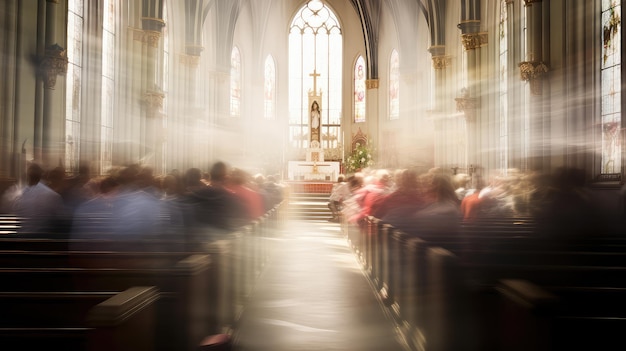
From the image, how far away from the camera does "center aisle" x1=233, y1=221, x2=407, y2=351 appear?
5078mm

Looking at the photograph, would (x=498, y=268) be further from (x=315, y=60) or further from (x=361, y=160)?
(x=315, y=60)

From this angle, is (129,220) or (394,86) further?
(394,86)

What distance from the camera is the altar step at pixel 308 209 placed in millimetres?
19652

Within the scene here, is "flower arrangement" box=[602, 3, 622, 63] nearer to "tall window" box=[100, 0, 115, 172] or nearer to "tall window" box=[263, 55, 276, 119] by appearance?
"tall window" box=[100, 0, 115, 172]

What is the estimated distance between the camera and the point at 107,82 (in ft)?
51.3

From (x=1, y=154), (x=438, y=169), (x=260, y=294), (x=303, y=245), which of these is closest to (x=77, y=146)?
(x=1, y=154)

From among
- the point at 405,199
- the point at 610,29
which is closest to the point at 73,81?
the point at 405,199

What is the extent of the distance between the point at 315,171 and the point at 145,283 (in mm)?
23605

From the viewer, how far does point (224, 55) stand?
25125 millimetres

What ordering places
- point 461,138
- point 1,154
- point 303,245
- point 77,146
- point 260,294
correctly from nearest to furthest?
point 260,294
point 1,154
point 303,245
point 77,146
point 461,138

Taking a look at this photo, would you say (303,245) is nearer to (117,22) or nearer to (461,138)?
(117,22)

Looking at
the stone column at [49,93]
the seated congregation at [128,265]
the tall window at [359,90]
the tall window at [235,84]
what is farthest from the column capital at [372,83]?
the seated congregation at [128,265]

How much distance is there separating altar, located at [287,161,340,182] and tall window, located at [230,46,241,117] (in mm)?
4321

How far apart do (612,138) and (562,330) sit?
957 cm
